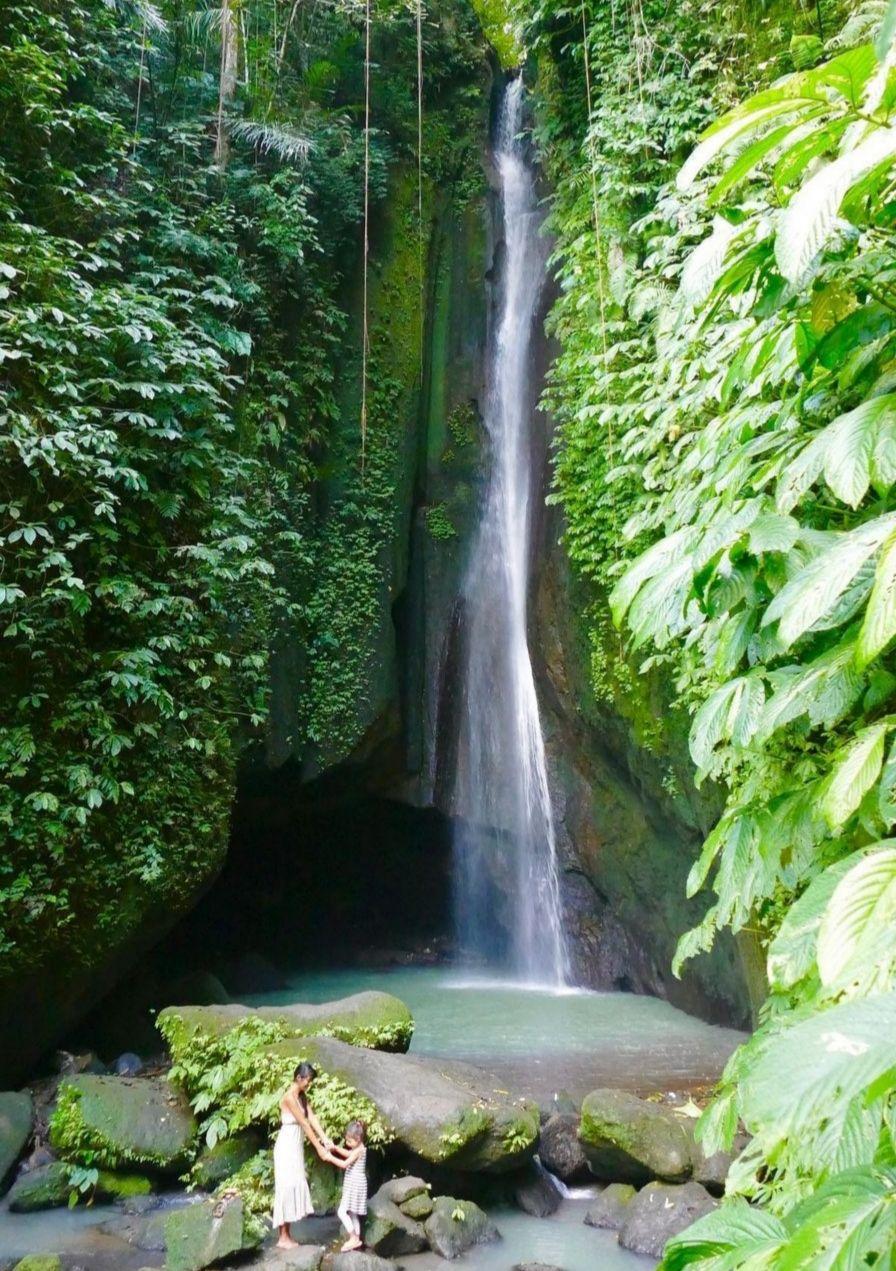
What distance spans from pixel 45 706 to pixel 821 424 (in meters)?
5.56

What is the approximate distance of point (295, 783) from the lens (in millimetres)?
9805

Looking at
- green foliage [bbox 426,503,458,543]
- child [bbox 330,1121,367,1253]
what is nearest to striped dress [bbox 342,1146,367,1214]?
child [bbox 330,1121,367,1253]

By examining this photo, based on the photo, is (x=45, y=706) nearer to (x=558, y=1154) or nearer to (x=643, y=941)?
(x=558, y=1154)

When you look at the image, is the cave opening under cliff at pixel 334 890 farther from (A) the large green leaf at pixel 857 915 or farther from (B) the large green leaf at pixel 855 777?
(A) the large green leaf at pixel 857 915

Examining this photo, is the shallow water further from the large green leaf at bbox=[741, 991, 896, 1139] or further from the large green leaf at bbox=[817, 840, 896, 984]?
the large green leaf at bbox=[741, 991, 896, 1139]

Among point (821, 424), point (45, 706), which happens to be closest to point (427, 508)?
point (45, 706)

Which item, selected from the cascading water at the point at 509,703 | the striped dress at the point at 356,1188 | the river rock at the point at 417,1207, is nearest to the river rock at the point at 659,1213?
the river rock at the point at 417,1207

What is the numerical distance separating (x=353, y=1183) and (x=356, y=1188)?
0.03 m

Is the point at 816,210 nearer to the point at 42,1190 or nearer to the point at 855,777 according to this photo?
the point at 855,777

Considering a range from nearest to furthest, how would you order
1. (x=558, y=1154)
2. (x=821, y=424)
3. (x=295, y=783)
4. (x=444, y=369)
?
1. (x=821, y=424)
2. (x=558, y=1154)
3. (x=295, y=783)
4. (x=444, y=369)

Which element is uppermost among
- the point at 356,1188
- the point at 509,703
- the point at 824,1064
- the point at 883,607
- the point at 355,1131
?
the point at 509,703

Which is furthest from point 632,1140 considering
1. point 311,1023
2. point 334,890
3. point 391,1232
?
point 334,890

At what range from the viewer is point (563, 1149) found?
188 inches

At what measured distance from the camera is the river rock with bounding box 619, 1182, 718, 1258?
160 inches
